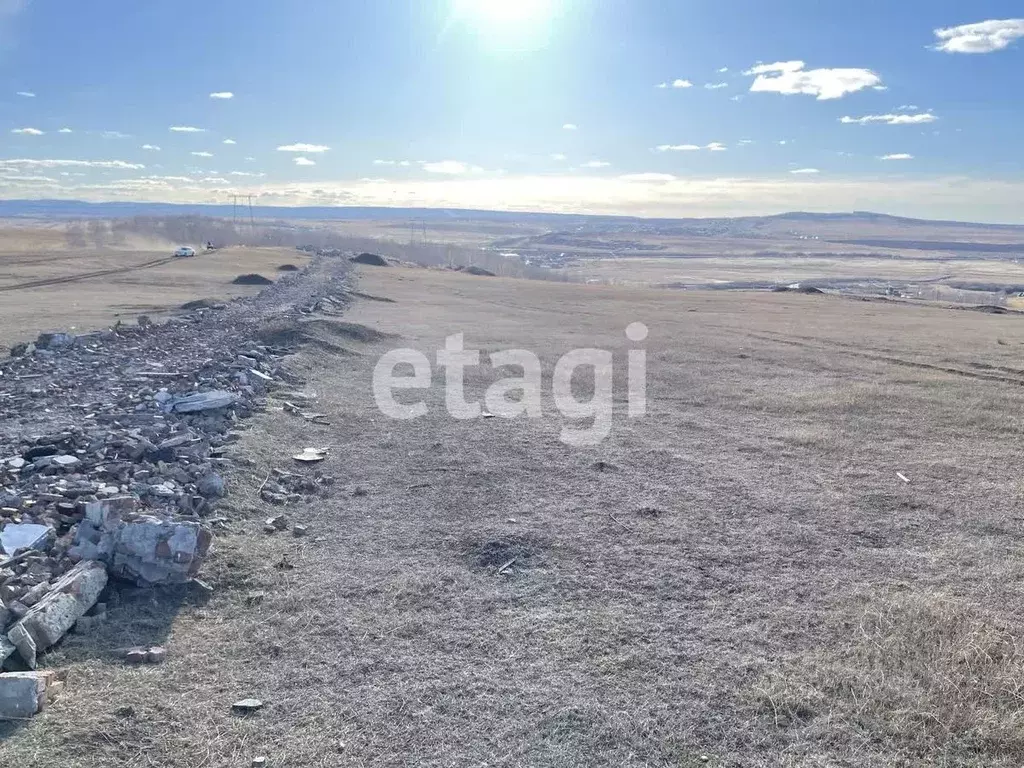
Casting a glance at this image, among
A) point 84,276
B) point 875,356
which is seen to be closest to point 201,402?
point 875,356

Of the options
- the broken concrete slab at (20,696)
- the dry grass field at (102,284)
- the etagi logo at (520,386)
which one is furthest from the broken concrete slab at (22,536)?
the dry grass field at (102,284)

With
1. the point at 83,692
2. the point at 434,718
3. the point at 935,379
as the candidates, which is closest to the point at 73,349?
the point at 83,692

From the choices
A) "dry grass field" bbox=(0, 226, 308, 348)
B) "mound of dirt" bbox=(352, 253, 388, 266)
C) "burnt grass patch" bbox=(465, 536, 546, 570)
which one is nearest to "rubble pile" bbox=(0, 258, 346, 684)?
"burnt grass patch" bbox=(465, 536, 546, 570)

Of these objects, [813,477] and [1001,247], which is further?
[1001,247]

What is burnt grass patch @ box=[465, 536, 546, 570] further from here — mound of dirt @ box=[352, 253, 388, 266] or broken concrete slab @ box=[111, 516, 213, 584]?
mound of dirt @ box=[352, 253, 388, 266]

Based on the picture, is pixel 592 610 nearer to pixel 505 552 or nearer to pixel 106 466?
pixel 505 552

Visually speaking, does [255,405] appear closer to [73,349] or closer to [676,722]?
[73,349]
